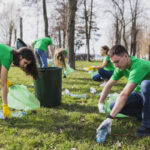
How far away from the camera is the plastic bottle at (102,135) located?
2.03 metres

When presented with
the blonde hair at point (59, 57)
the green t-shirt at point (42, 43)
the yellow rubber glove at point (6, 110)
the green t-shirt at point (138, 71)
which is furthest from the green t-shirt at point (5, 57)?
the green t-shirt at point (42, 43)

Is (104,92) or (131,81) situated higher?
(131,81)

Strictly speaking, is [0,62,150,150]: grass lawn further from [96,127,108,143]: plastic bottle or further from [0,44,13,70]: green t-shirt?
[0,44,13,70]: green t-shirt

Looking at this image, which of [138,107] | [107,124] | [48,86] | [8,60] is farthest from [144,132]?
[8,60]

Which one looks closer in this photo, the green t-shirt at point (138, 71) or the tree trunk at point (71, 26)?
the green t-shirt at point (138, 71)

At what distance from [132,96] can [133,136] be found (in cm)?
52

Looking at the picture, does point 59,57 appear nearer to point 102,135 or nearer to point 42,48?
point 42,48

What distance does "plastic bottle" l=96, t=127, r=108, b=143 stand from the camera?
6.66 ft

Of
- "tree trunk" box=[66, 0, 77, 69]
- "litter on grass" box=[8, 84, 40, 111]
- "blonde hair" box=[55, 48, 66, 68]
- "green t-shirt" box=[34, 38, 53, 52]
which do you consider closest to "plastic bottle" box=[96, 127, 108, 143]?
"litter on grass" box=[8, 84, 40, 111]

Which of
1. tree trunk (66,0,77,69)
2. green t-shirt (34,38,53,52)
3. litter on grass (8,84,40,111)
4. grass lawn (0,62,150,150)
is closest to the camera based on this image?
grass lawn (0,62,150,150)

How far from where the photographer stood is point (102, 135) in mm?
2090

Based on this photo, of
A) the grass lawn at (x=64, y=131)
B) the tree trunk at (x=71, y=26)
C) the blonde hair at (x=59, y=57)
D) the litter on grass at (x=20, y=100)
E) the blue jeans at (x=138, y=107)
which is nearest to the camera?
the grass lawn at (x=64, y=131)

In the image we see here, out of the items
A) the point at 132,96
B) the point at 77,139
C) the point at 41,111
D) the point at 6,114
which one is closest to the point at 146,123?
the point at 132,96

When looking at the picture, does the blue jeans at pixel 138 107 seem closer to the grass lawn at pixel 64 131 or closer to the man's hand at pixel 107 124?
the grass lawn at pixel 64 131
